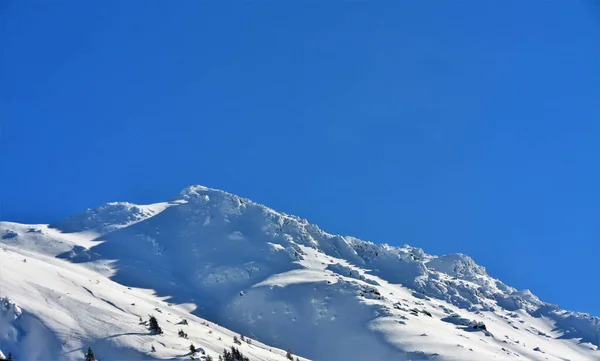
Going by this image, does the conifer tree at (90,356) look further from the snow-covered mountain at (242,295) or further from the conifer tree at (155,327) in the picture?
the conifer tree at (155,327)

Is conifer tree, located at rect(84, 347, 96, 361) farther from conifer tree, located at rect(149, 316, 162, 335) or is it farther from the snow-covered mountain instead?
conifer tree, located at rect(149, 316, 162, 335)

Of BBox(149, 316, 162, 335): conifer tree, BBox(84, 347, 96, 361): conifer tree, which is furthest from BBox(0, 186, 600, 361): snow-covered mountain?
BBox(84, 347, 96, 361): conifer tree

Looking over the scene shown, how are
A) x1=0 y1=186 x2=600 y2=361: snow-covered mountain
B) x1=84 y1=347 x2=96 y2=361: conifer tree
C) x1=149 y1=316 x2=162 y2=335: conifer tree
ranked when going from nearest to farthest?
1. x1=84 y1=347 x2=96 y2=361: conifer tree
2. x1=149 y1=316 x2=162 y2=335: conifer tree
3. x1=0 y1=186 x2=600 y2=361: snow-covered mountain

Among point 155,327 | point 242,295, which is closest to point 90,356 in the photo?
point 155,327

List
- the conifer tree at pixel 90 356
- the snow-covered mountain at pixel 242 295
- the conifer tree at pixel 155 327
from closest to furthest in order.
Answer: the conifer tree at pixel 90 356 → the conifer tree at pixel 155 327 → the snow-covered mountain at pixel 242 295

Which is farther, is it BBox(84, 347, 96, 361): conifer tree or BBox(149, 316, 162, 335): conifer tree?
BBox(149, 316, 162, 335): conifer tree

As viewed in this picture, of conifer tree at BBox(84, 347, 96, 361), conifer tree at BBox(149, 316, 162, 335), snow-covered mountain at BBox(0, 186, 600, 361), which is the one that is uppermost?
snow-covered mountain at BBox(0, 186, 600, 361)

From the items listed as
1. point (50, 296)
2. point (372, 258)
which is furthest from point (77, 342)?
point (372, 258)

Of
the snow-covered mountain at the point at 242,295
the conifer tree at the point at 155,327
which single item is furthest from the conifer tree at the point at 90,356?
the conifer tree at the point at 155,327

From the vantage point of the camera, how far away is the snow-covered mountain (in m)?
83.1

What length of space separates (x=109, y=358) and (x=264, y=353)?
2007 centimetres

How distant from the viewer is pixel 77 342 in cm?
7725

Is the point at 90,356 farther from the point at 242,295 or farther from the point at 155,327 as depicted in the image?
the point at 242,295

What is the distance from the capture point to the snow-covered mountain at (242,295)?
273ft
